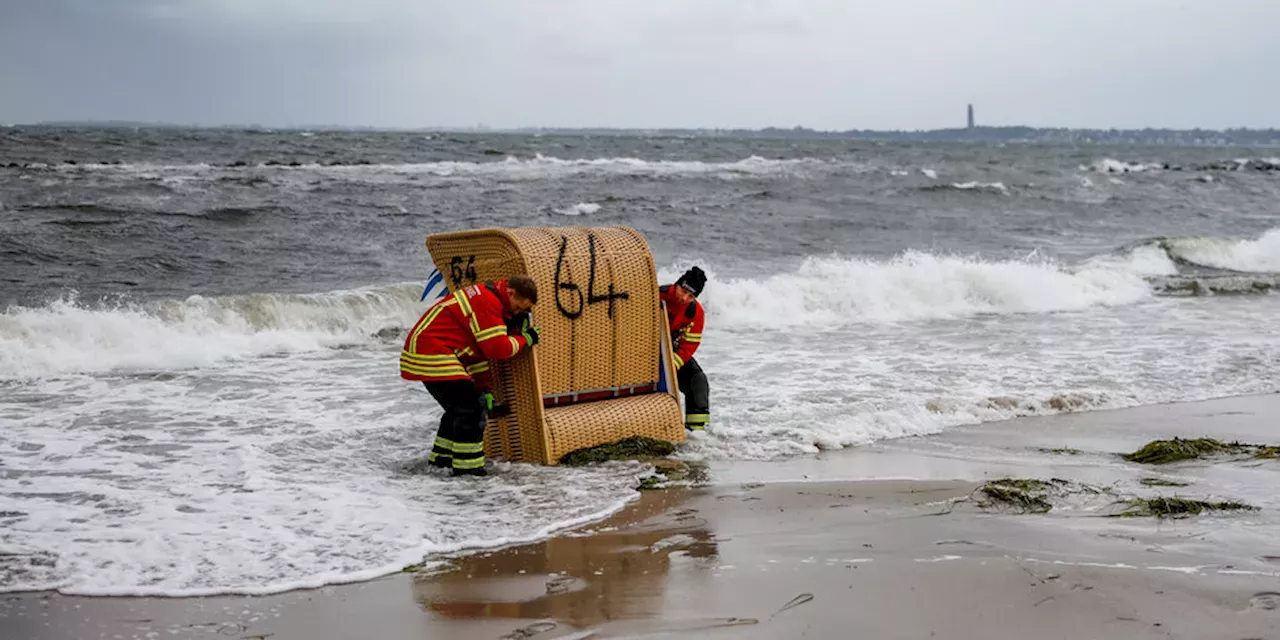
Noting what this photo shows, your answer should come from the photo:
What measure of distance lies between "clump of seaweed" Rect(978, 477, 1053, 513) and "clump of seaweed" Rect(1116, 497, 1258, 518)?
0.41 meters

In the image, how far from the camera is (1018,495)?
640 cm

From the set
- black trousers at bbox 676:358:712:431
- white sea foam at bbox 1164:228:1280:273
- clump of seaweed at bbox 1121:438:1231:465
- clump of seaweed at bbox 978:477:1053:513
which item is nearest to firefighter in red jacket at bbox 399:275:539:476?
black trousers at bbox 676:358:712:431

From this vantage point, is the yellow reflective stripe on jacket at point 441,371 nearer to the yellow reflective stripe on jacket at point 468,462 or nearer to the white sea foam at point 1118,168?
the yellow reflective stripe on jacket at point 468,462

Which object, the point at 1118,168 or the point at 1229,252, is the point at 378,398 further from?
the point at 1118,168

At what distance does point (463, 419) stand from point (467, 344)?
45cm

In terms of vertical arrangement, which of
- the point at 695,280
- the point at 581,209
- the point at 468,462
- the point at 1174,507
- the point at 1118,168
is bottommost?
the point at 1174,507

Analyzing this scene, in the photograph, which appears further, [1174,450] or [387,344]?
[387,344]

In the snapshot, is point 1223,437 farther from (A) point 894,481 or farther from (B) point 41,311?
(B) point 41,311

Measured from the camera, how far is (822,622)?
14.8 ft

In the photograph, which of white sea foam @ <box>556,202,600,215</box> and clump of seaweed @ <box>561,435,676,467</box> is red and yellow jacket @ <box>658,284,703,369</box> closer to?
clump of seaweed @ <box>561,435,676,467</box>

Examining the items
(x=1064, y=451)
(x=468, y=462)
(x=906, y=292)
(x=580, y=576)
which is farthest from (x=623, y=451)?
(x=906, y=292)

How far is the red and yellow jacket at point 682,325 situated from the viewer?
799 cm

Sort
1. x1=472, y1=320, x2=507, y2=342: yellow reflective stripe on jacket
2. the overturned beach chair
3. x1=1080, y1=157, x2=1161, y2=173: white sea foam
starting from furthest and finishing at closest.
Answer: x1=1080, y1=157, x2=1161, y2=173: white sea foam → the overturned beach chair → x1=472, y1=320, x2=507, y2=342: yellow reflective stripe on jacket

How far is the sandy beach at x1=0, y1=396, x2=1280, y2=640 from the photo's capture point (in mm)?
4488
